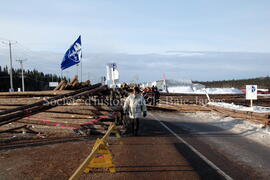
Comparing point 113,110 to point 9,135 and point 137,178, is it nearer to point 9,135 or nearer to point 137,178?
point 9,135

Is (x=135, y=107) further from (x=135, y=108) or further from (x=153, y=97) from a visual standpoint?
(x=153, y=97)

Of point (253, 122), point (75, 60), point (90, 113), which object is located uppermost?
point (75, 60)

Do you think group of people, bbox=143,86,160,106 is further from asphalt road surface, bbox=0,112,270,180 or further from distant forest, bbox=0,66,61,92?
distant forest, bbox=0,66,61,92

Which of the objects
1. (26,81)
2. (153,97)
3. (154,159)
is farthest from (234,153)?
(26,81)

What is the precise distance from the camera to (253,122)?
1193 cm

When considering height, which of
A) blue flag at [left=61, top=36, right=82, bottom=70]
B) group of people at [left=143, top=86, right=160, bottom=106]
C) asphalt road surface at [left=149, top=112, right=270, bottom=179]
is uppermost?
blue flag at [left=61, top=36, right=82, bottom=70]

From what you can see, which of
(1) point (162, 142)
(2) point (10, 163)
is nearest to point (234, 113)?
(1) point (162, 142)

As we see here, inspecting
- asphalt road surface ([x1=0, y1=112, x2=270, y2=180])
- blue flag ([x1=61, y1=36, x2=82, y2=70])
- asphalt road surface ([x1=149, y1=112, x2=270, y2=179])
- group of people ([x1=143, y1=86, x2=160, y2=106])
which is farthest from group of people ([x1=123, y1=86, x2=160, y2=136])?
group of people ([x1=143, y1=86, x2=160, y2=106])

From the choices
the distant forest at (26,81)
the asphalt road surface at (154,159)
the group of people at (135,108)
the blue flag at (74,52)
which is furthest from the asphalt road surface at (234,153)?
the distant forest at (26,81)

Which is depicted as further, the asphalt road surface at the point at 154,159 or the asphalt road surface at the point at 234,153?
the asphalt road surface at the point at 234,153

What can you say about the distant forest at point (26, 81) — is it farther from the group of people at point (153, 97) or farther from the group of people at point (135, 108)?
the group of people at point (135, 108)

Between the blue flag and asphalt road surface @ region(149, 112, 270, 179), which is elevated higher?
the blue flag

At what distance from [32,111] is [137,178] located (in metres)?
3.50

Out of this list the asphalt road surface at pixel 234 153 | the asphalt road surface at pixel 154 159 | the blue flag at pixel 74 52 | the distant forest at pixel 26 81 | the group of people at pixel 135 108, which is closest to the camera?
the asphalt road surface at pixel 154 159
